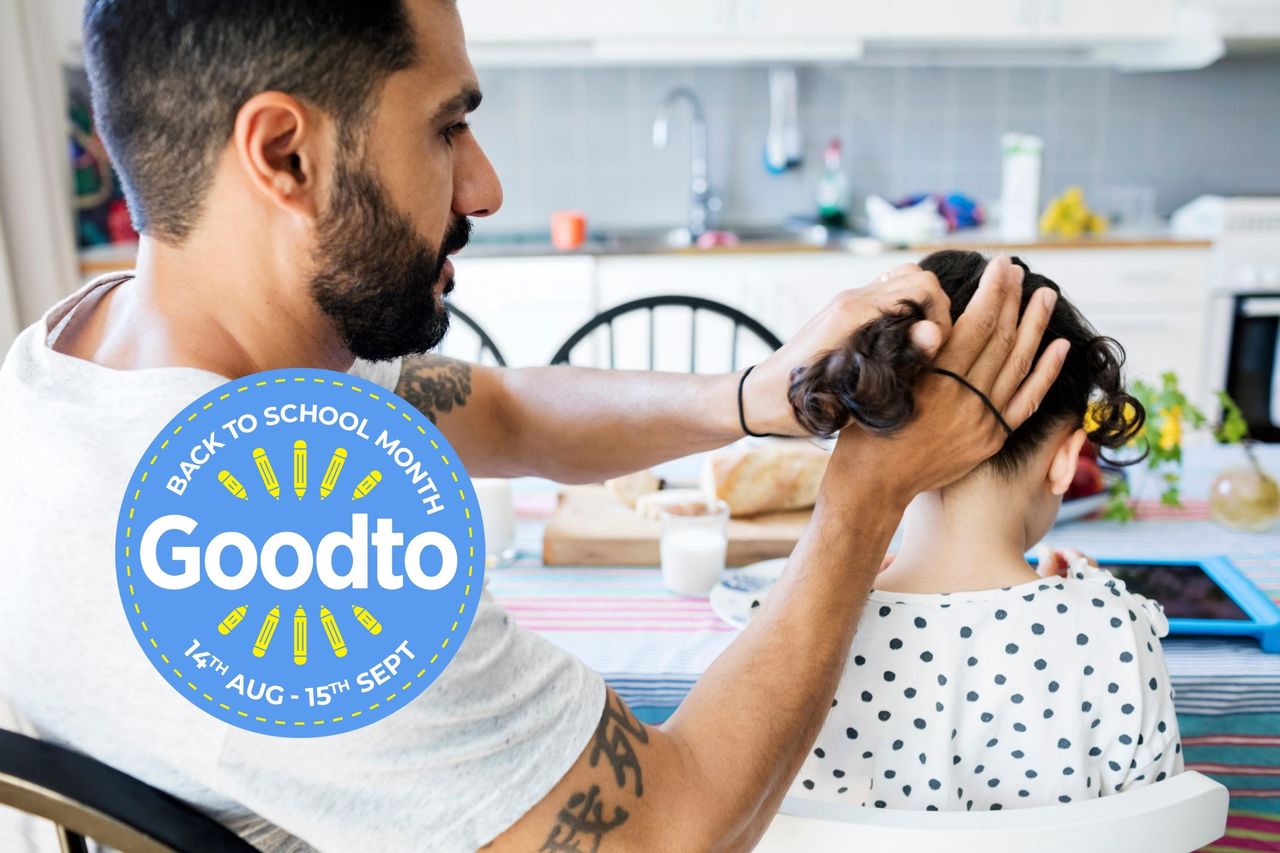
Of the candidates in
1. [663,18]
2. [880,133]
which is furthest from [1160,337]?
[663,18]

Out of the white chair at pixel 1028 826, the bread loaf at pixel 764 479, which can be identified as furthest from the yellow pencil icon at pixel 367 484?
the bread loaf at pixel 764 479

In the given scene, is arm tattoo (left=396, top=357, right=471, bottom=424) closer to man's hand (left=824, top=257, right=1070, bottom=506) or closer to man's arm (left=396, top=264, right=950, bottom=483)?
man's arm (left=396, top=264, right=950, bottom=483)

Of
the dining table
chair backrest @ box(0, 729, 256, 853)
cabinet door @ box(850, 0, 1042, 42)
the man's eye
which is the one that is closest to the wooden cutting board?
→ the dining table

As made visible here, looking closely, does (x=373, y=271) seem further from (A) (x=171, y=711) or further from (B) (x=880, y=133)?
(B) (x=880, y=133)

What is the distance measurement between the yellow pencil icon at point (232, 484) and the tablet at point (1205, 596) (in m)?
0.90

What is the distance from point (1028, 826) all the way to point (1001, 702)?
23 cm

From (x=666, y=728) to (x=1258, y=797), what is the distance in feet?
2.14

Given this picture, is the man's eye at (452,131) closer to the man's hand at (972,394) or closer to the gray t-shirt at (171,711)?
the gray t-shirt at (171,711)

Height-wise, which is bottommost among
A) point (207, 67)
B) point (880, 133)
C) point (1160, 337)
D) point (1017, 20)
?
point (1160, 337)

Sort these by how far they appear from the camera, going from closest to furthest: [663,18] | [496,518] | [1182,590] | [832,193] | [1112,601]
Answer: [1112,601], [1182,590], [496,518], [663,18], [832,193]

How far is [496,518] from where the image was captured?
4.67ft

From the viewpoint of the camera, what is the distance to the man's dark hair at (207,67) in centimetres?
79

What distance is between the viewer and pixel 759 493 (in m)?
1.50

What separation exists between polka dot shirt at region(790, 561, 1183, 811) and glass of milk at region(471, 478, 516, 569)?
1.73ft
